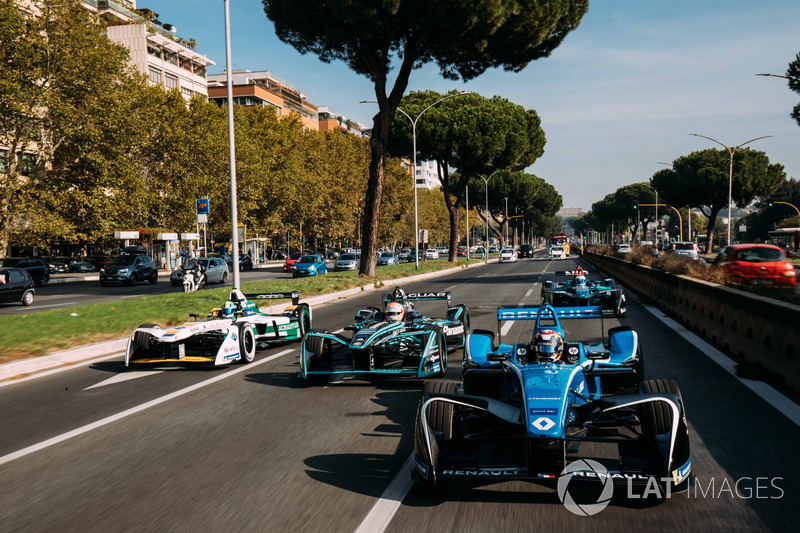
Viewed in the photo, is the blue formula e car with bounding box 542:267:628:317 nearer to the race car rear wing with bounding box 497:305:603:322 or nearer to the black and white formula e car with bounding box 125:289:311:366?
the race car rear wing with bounding box 497:305:603:322

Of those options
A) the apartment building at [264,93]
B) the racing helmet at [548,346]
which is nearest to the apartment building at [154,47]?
the apartment building at [264,93]

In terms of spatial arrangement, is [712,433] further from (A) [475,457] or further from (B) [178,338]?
(B) [178,338]

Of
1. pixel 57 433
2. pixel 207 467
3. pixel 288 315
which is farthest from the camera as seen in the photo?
pixel 288 315

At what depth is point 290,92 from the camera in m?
116

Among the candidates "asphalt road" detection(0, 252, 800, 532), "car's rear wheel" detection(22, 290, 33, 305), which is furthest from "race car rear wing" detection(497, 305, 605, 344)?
"car's rear wheel" detection(22, 290, 33, 305)

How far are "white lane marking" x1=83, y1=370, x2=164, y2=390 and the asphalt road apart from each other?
85 mm

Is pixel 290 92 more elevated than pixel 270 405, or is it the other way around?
pixel 290 92

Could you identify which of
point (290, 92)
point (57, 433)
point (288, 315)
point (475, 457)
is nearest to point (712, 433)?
point (475, 457)

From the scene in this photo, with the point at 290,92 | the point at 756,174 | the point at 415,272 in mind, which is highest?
the point at 290,92

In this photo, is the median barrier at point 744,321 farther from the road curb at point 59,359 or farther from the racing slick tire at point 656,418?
the road curb at point 59,359

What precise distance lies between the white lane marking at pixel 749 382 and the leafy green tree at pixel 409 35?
18215 millimetres

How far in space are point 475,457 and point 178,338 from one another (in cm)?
613

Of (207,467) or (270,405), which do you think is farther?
(270,405)

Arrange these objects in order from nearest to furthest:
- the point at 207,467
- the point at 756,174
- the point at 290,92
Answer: the point at 207,467, the point at 756,174, the point at 290,92
